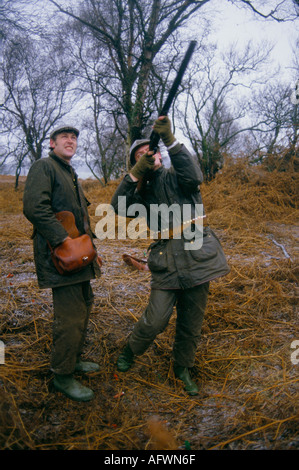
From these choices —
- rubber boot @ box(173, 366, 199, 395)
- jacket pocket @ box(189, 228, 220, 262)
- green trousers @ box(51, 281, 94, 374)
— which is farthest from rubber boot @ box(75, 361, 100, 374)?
jacket pocket @ box(189, 228, 220, 262)

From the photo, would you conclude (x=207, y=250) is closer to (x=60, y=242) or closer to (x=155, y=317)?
(x=155, y=317)

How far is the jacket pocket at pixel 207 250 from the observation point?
2.25 m

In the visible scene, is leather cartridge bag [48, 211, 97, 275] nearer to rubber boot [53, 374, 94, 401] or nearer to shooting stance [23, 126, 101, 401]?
shooting stance [23, 126, 101, 401]

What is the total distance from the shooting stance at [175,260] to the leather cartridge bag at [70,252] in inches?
16.2

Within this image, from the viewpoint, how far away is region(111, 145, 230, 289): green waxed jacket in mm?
2213

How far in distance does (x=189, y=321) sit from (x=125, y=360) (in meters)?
0.68

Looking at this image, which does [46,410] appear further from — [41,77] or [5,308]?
[41,77]

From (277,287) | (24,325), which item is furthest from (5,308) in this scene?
(277,287)

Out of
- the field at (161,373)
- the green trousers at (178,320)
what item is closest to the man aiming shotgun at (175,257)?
the green trousers at (178,320)

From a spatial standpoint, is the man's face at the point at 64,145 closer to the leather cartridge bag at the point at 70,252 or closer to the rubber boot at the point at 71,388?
the leather cartridge bag at the point at 70,252

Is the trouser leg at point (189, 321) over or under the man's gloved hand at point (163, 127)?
under

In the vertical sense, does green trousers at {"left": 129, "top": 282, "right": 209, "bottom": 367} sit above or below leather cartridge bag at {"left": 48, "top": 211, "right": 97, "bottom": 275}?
below

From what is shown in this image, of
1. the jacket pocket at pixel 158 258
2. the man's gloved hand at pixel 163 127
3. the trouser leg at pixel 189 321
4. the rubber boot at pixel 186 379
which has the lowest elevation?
the rubber boot at pixel 186 379

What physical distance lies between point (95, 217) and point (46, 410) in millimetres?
7056
